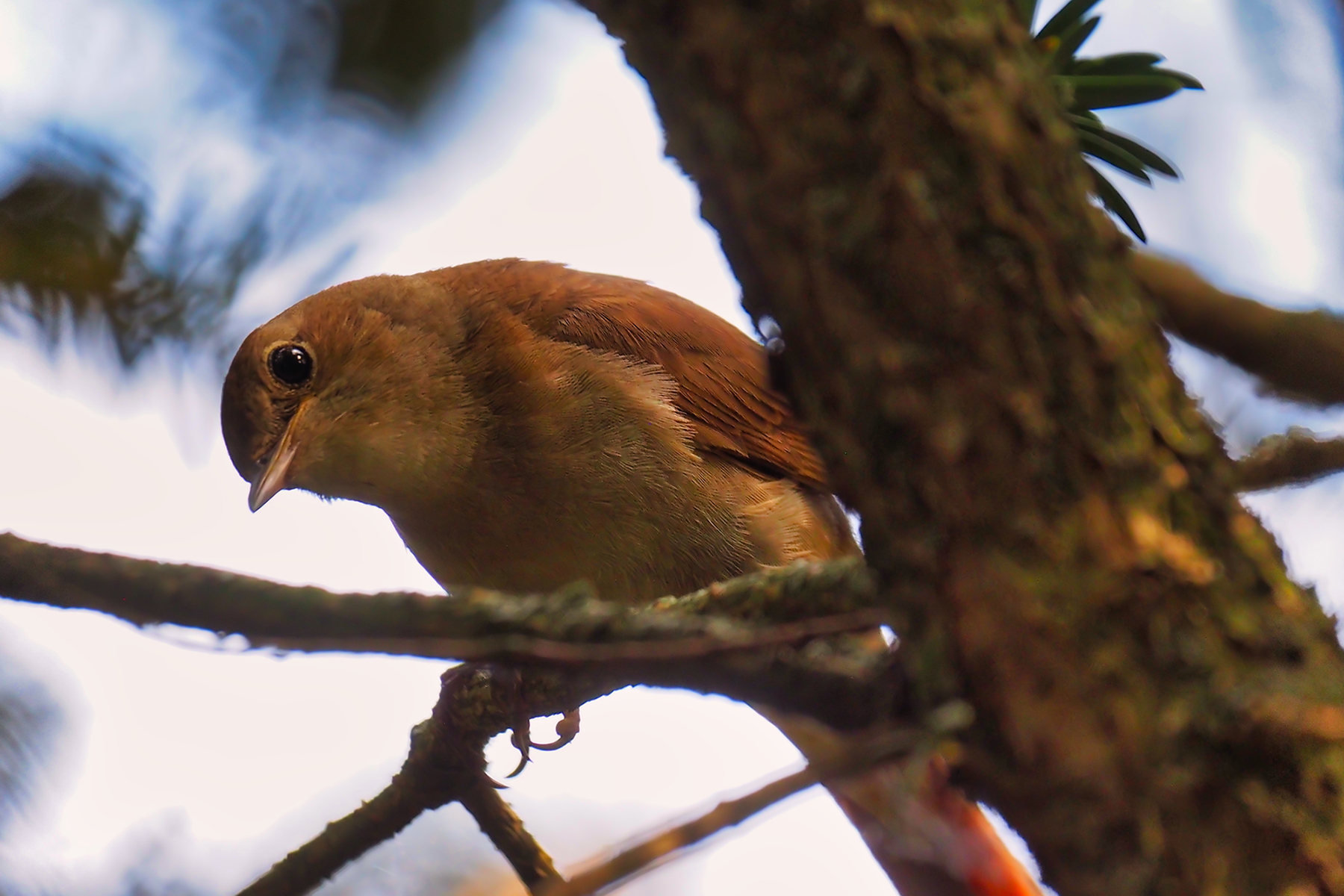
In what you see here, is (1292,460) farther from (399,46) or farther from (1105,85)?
(399,46)

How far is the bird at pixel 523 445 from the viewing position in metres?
2.96

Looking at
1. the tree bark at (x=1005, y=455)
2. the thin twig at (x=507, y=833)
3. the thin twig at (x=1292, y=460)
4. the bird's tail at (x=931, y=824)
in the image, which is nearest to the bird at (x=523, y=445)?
the thin twig at (x=507, y=833)

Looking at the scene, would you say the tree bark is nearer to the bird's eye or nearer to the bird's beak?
the bird's beak

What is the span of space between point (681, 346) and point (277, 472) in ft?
4.21

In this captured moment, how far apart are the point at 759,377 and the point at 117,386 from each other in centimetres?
211

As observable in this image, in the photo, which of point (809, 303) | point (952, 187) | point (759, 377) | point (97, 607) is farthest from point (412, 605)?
point (759, 377)

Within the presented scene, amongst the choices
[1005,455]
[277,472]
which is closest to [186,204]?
[277,472]

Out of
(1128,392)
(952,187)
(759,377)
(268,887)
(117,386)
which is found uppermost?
(759,377)

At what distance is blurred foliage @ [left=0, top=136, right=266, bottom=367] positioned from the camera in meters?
1.58

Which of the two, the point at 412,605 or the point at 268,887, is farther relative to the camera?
the point at 268,887

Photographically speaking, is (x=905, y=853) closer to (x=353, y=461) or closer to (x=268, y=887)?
(x=268, y=887)

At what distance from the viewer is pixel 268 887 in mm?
1762

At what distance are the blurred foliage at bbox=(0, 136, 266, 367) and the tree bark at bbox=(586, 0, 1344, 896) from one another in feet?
3.22

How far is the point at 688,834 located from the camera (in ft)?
2.88
